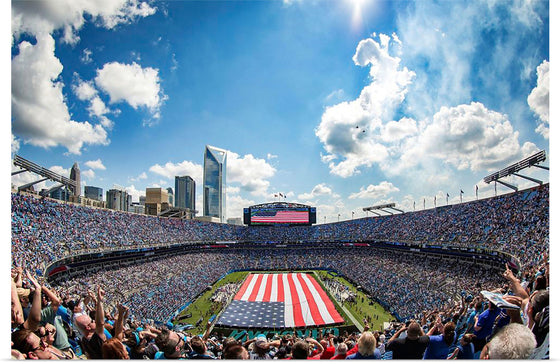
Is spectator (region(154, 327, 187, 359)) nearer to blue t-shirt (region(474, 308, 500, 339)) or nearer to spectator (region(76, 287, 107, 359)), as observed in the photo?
spectator (region(76, 287, 107, 359))

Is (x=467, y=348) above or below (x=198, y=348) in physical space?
below

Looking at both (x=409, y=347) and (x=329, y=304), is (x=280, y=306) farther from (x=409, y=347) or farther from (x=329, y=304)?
(x=409, y=347)

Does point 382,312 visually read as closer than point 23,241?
No

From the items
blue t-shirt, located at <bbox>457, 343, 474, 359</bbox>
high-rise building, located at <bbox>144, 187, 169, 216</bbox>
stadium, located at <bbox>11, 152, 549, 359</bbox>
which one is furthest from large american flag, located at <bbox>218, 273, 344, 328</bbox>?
high-rise building, located at <bbox>144, 187, 169, 216</bbox>

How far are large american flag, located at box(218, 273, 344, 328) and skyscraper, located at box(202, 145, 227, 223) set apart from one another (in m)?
129

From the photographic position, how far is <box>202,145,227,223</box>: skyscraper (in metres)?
162

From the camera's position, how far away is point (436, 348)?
143 inches

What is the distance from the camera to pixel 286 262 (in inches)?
1747

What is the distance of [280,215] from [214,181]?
126 m

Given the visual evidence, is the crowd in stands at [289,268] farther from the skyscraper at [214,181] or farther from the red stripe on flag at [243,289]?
the skyscraper at [214,181]

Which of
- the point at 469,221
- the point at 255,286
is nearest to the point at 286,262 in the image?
the point at 255,286

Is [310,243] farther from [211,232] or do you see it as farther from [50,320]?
[50,320]

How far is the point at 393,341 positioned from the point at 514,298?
1697 mm

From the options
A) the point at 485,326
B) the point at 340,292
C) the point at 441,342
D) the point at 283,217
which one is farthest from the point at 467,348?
the point at 283,217
